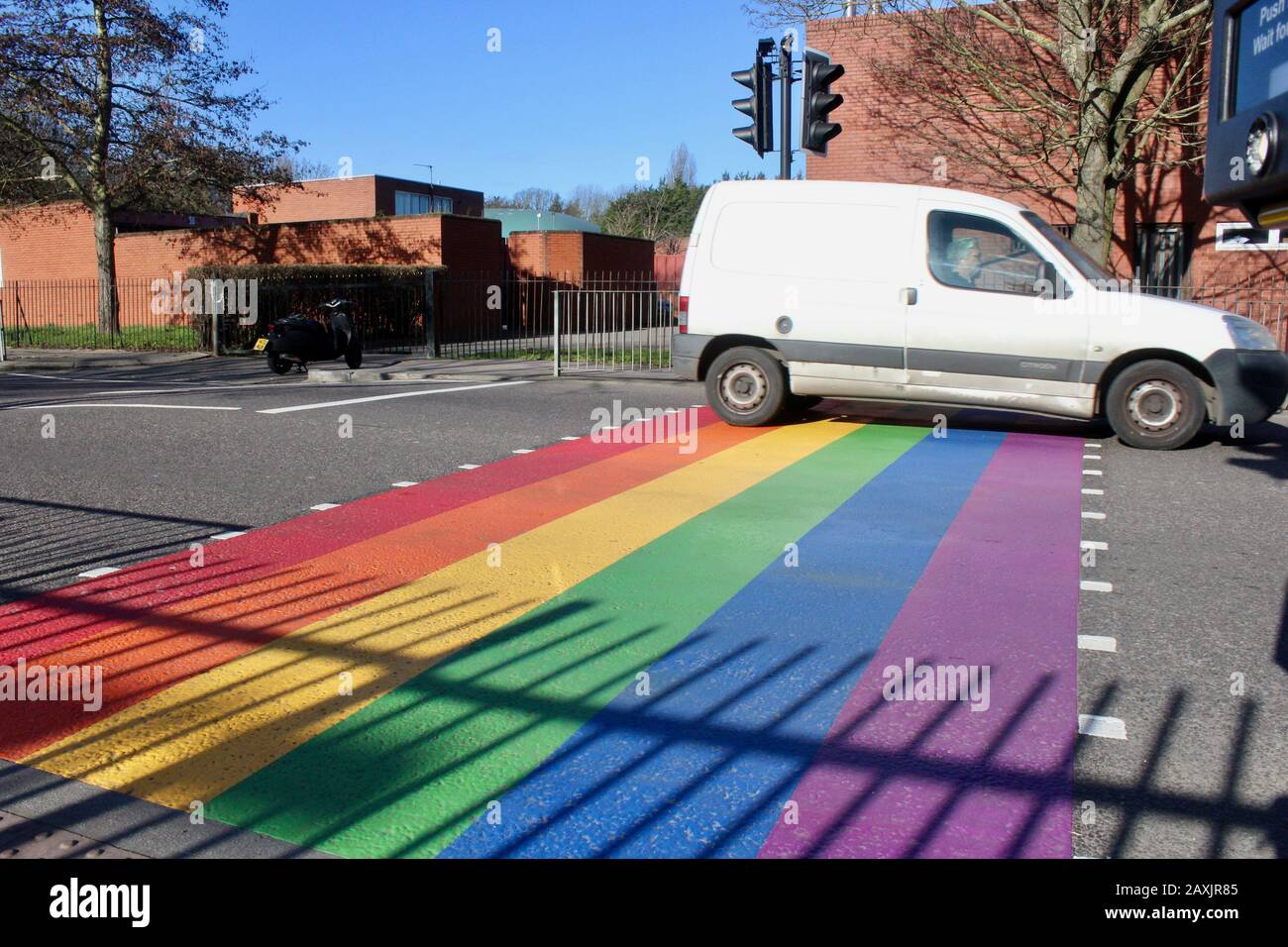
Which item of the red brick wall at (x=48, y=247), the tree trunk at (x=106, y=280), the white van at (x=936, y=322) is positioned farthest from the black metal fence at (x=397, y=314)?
the white van at (x=936, y=322)

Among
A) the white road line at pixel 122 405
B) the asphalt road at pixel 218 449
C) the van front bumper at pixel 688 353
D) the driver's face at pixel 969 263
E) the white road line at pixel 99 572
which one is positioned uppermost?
the driver's face at pixel 969 263

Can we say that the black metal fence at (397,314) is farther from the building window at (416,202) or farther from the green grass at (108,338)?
the building window at (416,202)

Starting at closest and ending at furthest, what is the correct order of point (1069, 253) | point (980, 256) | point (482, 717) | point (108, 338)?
point (482, 717)
point (1069, 253)
point (980, 256)
point (108, 338)

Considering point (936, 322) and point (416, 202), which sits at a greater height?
point (416, 202)

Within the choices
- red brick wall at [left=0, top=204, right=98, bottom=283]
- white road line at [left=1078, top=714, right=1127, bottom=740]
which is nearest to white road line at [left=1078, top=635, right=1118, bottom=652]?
Result: white road line at [left=1078, top=714, right=1127, bottom=740]

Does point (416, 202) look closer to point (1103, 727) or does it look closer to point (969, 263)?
point (969, 263)

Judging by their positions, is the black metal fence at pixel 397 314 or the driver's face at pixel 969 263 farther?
the black metal fence at pixel 397 314

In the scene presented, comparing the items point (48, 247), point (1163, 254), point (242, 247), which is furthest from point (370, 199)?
point (1163, 254)

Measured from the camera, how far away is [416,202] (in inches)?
2172

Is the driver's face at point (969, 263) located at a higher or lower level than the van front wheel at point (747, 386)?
higher

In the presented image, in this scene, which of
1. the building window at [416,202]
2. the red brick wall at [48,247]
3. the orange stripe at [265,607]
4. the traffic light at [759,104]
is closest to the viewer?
the orange stripe at [265,607]

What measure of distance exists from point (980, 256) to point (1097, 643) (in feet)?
19.3

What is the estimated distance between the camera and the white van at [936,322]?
911 centimetres
